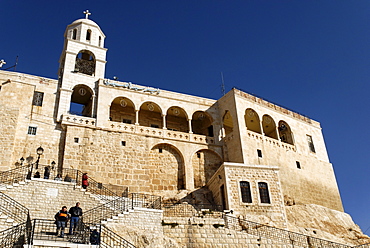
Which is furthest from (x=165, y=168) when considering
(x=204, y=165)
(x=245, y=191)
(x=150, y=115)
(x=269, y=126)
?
(x=269, y=126)

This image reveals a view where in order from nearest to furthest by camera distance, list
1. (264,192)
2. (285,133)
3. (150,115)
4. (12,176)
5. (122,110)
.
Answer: (12,176) → (264,192) → (122,110) → (150,115) → (285,133)

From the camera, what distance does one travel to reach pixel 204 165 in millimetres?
30828

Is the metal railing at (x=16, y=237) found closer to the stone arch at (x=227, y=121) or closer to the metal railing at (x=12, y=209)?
the metal railing at (x=12, y=209)

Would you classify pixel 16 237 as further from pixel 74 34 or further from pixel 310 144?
pixel 310 144

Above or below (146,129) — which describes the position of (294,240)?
below

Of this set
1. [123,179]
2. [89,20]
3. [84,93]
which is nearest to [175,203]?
[123,179]

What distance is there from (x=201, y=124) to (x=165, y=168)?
7.91m

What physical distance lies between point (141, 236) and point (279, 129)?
844 inches

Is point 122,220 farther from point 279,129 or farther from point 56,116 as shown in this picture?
point 279,129

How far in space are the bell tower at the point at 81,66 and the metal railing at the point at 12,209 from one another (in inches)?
397

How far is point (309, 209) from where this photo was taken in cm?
2867

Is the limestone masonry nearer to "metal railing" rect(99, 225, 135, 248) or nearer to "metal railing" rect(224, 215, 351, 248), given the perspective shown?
"metal railing" rect(224, 215, 351, 248)

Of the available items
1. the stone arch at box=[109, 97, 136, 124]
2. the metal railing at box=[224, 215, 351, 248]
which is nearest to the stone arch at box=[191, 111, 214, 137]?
the stone arch at box=[109, 97, 136, 124]

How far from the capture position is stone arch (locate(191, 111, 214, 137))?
113ft
